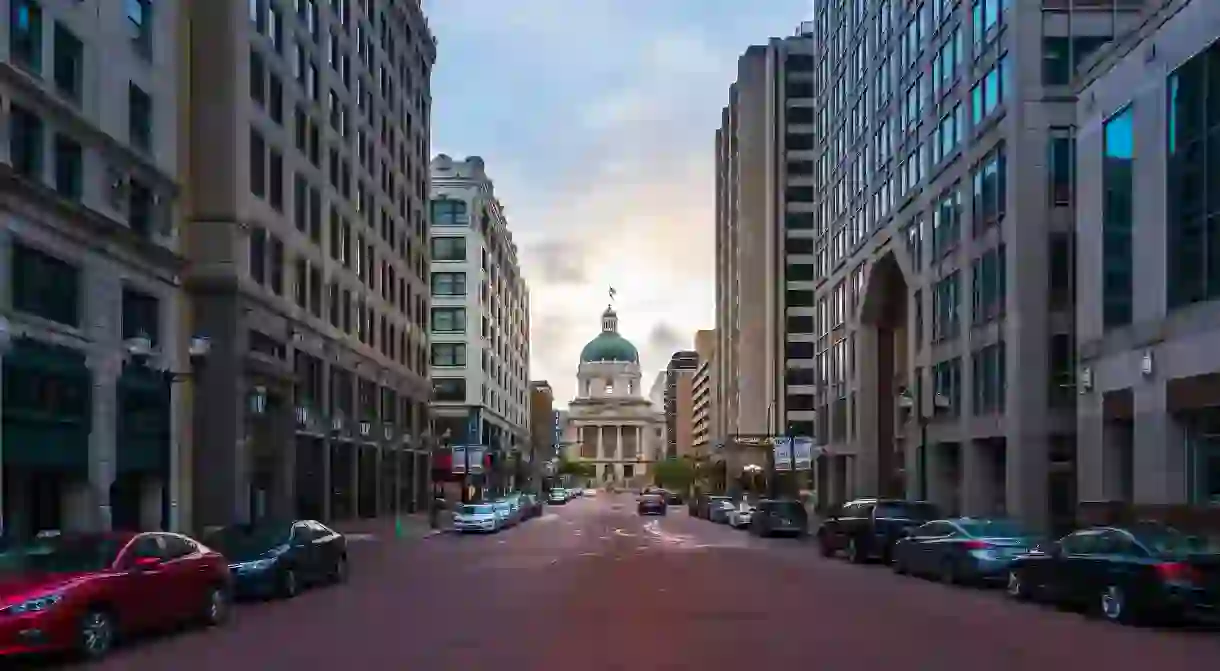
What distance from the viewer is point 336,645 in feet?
51.6

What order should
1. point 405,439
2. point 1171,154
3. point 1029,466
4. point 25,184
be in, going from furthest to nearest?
1. point 405,439
2. point 1029,466
3. point 1171,154
4. point 25,184

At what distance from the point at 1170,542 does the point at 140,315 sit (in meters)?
26.1

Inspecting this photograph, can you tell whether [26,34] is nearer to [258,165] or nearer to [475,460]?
[258,165]

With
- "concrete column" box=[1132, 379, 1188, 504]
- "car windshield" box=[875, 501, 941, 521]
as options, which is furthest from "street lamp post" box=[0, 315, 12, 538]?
"concrete column" box=[1132, 379, 1188, 504]

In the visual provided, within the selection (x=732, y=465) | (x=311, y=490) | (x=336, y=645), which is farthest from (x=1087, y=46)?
(x=732, y=465)

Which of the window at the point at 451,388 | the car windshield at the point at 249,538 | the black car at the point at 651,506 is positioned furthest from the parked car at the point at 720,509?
the car windshield at the point at 249,538

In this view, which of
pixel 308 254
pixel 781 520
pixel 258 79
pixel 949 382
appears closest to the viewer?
pixel 258 79

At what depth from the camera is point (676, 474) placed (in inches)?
6093

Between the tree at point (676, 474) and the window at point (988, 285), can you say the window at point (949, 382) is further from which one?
the tree at point (676, 474)

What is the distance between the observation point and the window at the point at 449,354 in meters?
96.2

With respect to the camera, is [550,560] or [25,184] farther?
[550,560]

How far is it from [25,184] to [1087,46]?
1260 inches

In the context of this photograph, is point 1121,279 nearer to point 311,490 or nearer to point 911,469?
point 911,469

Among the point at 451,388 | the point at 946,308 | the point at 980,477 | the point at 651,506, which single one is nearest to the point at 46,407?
the point at 980,477
